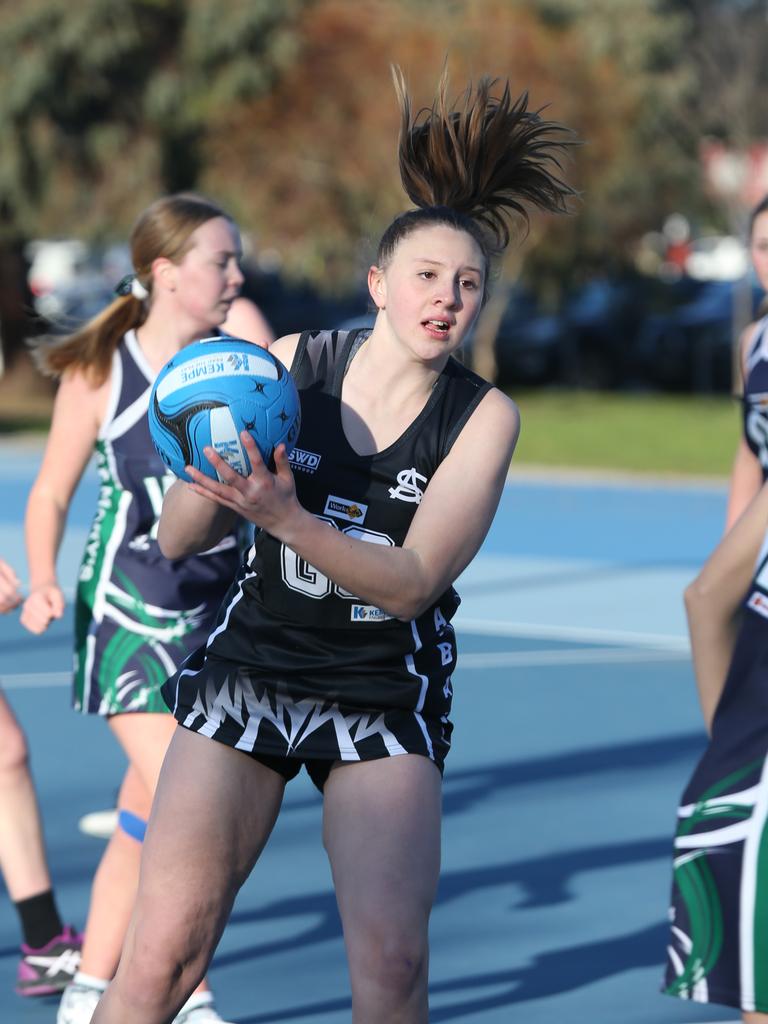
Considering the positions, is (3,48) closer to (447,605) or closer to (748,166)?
(748,166)

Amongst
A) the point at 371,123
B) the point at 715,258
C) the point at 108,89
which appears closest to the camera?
the point at 108,89

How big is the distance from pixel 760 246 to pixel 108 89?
25189 millimetres

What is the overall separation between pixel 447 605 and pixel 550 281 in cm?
3036

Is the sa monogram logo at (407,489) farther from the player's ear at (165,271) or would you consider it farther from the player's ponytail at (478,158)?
the player's ear at (165,271)

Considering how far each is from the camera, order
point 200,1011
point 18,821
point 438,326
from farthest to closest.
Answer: point 18,821, point 200,1011, point 438,326

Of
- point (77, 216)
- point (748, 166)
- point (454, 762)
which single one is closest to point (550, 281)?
point (748, 166)

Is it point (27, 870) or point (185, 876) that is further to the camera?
point (27, 870)

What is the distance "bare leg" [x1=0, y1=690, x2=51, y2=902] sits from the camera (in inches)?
203

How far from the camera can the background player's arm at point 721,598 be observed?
3.24 meters

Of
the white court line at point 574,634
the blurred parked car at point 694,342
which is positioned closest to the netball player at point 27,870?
the white court line at point 574,634

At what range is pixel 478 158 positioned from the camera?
379 centimetres

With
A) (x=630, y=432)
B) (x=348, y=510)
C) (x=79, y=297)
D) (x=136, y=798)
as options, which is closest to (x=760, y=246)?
(x=348, y=510)

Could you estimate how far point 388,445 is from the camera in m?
3.48

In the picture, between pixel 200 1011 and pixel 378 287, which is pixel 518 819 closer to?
pixel 200 1011
